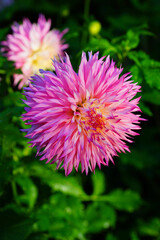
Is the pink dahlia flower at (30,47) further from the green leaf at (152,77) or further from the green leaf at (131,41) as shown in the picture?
the green leaf at (152,77)

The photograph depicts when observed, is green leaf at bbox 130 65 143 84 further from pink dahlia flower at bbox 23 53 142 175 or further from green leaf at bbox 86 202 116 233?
green leaf at bbox 86 202 116 233

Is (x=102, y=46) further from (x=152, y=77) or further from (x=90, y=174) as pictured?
(x=90, y=174)

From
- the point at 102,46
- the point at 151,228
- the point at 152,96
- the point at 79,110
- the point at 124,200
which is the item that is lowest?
the point at 151,228

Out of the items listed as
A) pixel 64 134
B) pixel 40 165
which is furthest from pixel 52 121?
pixel 40 165

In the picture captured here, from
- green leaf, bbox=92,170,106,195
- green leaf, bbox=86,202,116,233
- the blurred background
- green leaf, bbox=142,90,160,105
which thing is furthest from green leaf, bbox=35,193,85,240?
green leaf, bbox=142,90,160,105

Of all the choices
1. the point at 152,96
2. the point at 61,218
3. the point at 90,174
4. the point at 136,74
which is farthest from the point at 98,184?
the point at 136,74

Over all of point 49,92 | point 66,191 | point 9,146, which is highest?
point 49,92

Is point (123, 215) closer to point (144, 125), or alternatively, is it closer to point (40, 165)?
point (144, 125)
